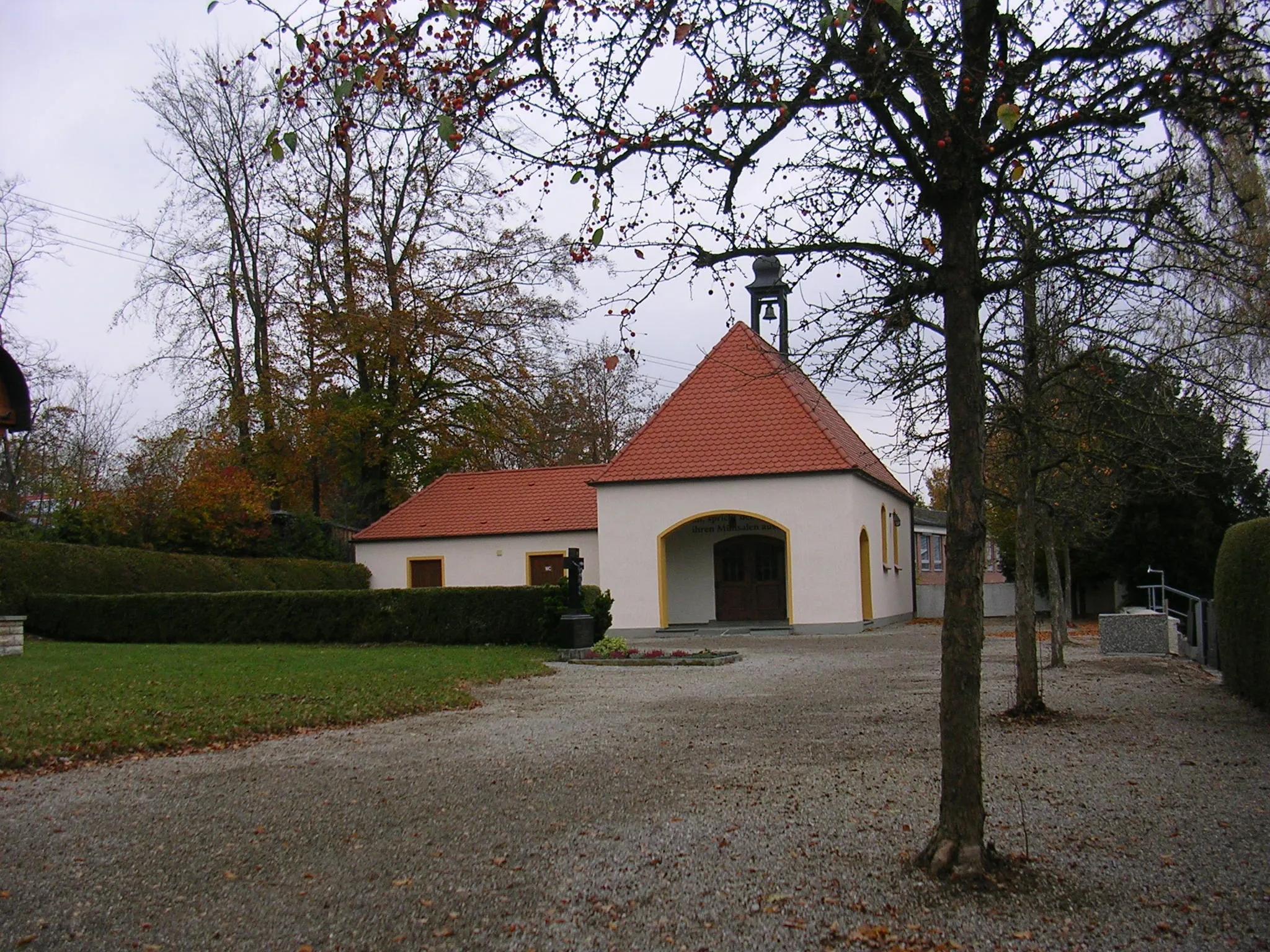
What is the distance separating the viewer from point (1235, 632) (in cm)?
1136

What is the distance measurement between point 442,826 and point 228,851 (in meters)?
1.17

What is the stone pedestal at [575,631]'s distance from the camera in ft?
62.2

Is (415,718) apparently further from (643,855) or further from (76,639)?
(76,639)

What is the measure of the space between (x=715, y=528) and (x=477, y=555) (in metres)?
7.37

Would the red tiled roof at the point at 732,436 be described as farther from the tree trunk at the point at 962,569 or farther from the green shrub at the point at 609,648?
the tree trunk at the point at 962,569

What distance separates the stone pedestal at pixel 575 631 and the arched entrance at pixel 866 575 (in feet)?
32.5

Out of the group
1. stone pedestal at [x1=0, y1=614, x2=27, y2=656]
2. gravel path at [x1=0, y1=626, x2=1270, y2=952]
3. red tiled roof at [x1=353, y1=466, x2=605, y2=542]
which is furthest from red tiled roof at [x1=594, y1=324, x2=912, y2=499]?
gravel path at [x1=0, y1=626, x2=1270, y2=952]

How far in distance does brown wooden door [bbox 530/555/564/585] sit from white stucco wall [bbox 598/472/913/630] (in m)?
4.23

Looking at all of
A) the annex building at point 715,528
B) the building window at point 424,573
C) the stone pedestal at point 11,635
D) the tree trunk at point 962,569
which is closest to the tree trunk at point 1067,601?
the annex building at point 715,528

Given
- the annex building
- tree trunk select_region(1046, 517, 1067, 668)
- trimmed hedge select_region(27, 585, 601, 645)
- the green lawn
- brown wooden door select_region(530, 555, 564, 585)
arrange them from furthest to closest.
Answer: brown wooden door select_region(530, 555, 564, 585) → the annex building → trimmed hedge select_region(27, 585, 601, 645) → tree trunk select_region(1046, 517, 1067, 668) → the green lawn

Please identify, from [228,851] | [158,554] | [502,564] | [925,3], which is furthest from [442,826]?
[502,564]

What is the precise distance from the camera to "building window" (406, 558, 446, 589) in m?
32.3

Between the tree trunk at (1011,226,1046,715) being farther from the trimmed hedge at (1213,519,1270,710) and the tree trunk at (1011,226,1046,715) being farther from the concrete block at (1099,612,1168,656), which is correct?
the concrete block at (1099,612,1168,656)

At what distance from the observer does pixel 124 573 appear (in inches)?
959
